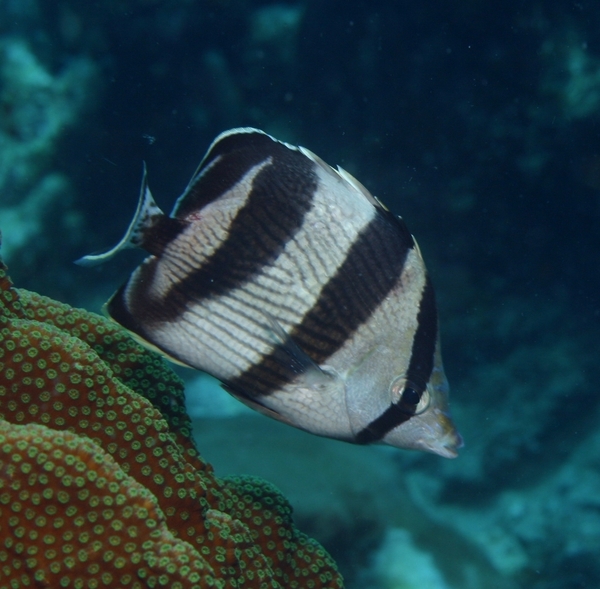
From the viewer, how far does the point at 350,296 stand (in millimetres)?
1513

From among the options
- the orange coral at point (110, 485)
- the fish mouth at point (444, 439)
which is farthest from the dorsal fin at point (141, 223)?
the fish mouth at point (444, 439)

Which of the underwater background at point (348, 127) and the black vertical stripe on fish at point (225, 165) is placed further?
the underwater background at point (348, 127)

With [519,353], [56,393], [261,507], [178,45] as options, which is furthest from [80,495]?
[519,353]

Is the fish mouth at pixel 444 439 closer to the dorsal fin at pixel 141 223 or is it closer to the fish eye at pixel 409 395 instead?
the fish eye at pixel 409 395

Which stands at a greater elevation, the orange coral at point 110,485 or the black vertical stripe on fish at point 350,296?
the black vertical stripe on fish at point 350,296

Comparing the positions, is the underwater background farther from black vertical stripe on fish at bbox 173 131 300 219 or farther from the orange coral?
black vertical stripe on fish at bbox 173 131 300 219

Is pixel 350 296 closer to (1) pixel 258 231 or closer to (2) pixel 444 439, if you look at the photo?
(1) pixel 258 231

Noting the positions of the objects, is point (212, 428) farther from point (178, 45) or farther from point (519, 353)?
point (178, 45)

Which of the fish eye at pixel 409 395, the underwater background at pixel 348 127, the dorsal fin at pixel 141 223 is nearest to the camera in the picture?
the dorsal fin at pixel 141 223

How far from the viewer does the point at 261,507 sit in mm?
2869

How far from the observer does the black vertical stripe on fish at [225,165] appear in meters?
1.53

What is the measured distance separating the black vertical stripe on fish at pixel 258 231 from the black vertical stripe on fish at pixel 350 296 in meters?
0.19

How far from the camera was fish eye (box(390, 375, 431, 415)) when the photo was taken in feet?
4.99

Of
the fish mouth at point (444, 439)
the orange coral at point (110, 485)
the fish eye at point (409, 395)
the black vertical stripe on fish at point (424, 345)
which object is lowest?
the orange coral at point (110, 485)
